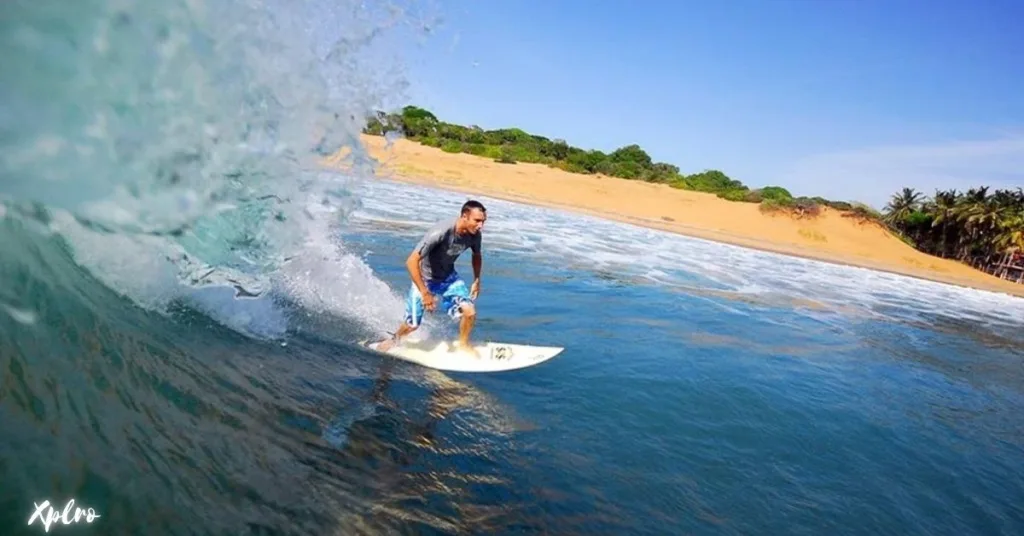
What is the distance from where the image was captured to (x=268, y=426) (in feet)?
13.2

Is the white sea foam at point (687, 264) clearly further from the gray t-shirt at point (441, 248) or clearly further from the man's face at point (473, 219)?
the man's face at point (473, 219)

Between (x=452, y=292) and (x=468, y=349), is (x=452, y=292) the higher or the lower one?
the higher one

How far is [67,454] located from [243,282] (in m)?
3.15

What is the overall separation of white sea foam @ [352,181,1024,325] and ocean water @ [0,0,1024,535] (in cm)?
831

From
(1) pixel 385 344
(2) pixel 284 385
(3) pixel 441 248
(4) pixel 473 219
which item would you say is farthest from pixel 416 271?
(2) pixel 284 385

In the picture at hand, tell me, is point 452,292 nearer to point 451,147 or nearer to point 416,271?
point 416,271

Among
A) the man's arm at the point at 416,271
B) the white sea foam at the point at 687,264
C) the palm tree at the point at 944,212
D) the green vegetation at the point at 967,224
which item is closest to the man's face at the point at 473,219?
the man's arm at the point at 416,271

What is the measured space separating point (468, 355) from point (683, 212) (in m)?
39.5

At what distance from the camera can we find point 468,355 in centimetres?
646

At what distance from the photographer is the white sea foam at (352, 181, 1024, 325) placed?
16.7m

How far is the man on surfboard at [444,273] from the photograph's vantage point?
Answer: 243 inches

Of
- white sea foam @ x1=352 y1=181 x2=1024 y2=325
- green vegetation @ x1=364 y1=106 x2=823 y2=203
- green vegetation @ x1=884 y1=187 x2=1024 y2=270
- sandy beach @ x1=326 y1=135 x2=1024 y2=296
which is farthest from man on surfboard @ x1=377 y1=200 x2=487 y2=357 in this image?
green vegetation @ x1=884 y1=187 x2=1024 y2=270

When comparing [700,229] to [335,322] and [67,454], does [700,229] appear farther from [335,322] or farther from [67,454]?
[67,454]

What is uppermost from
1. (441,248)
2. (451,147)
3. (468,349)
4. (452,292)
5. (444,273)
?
(451,147)
